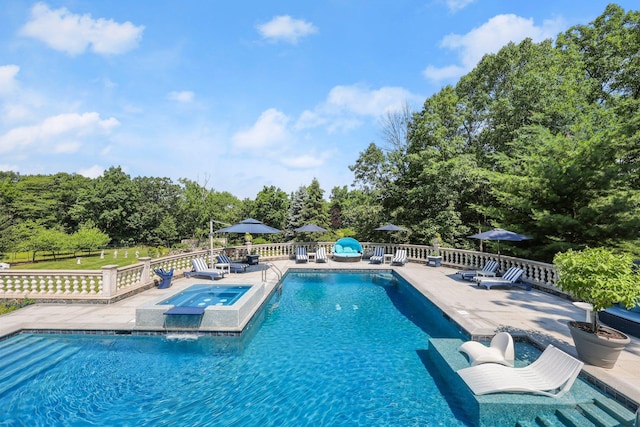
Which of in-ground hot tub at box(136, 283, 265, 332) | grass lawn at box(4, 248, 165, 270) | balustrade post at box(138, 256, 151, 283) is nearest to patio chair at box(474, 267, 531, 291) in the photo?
in-ground hot tub at box(136, 283, 265, 332)

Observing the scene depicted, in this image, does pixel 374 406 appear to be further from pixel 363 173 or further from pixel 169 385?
pixel 363 173

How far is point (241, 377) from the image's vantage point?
5.82 metres

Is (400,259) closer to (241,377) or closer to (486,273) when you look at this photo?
(486,273)

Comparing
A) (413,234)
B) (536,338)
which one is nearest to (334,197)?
(413,234)

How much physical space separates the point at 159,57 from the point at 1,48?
530 cm

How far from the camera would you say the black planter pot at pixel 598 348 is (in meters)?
4.97

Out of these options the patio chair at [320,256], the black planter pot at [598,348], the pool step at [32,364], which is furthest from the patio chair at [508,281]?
the pool step at [32,364]

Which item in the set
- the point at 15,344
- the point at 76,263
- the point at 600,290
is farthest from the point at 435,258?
the point at 76,263

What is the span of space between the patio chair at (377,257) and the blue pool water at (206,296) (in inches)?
369

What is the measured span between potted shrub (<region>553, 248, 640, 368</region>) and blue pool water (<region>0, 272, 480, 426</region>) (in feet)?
9.22

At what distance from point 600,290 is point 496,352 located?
2.03 metres

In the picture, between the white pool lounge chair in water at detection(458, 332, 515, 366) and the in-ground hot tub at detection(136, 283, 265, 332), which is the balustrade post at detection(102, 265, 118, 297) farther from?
the white pool lounge chair in water at detection(458, 332, 515, 366)

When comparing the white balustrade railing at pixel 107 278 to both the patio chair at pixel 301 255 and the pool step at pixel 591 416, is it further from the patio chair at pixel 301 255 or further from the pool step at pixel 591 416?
the pool step at pixel 591 416

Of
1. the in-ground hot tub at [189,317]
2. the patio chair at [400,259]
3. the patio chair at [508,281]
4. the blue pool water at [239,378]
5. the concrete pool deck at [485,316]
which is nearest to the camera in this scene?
the blue pool water at [239,378]
